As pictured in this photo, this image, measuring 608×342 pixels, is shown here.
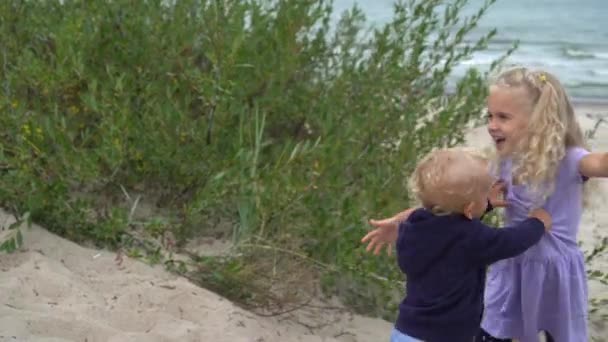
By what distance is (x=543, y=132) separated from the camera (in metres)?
2.89

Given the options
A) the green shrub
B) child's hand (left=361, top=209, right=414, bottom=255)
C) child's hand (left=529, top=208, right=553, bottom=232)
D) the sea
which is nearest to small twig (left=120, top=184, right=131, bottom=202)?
the green shrub

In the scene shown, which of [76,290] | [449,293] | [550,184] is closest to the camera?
[449,293]

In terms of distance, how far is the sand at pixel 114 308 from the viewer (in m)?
3.22

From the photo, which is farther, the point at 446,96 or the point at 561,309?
the point at 446,96

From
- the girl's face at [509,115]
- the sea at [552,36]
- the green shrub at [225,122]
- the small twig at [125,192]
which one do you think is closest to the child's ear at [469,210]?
the girl's face at [509,115]

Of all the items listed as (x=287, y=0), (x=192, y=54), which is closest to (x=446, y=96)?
(x=287, y=0)

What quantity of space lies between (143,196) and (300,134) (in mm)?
743

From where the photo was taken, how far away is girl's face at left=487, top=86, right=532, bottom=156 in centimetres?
296

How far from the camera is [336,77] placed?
14.2 feet

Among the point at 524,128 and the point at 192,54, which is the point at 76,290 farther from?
the point at 524,128

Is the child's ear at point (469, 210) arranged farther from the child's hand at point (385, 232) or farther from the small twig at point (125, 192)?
the small twig at point (125, 192)

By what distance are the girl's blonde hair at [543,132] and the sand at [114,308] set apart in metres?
0.49

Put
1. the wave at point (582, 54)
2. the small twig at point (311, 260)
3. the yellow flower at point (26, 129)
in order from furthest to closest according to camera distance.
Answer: the wave at point (582, 54) < the yellow flower at point (26, 129) < the small twig at point (311, 260)

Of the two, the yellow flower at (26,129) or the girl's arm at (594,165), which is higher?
the yellow flower at (26,129)
